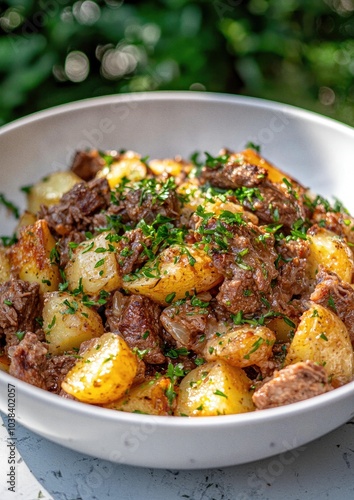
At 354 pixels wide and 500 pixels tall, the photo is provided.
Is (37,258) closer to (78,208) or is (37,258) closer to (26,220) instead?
(78,208)

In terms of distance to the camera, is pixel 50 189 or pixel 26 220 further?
pixel 50 189

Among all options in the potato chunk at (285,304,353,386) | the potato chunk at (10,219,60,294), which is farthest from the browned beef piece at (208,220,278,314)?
the potato chunk at (10,219,60,294)

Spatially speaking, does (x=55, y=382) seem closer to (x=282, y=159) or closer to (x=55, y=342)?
(x=55, y=342)

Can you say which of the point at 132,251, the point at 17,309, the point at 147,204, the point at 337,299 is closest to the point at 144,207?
the point at 147,204

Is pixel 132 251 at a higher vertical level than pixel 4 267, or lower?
higher

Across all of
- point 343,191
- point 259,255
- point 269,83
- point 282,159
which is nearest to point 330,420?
point 259,255

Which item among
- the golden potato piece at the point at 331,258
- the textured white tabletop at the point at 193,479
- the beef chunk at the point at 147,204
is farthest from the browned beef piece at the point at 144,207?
the textured white tabletop at the point at 193,479
